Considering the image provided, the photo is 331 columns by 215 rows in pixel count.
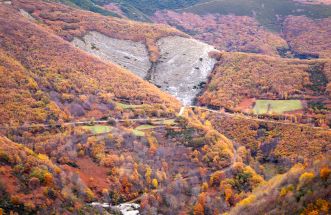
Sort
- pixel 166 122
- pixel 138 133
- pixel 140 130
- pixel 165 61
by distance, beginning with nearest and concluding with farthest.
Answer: pixel 138 133
pixel 140 130
pixel 166 122
pixel 165 61

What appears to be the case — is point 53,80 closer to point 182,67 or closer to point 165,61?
point 182,67

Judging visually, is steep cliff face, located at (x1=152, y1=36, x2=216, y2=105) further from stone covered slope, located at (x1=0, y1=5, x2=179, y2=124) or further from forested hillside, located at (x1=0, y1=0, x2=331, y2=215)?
stone covered slope, located at (x1=0, y1=5, x2=179, y2=124)

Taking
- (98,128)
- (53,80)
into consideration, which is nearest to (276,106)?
(98,128)

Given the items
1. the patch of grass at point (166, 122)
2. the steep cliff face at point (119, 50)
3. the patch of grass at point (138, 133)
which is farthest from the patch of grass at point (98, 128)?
the steep cliff face at point (119, 50)

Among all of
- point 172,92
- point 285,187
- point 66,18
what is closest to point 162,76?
point 172,92

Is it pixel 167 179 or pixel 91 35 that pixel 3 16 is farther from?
pixel 167 179
